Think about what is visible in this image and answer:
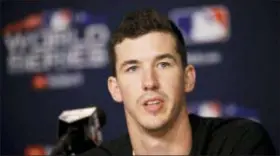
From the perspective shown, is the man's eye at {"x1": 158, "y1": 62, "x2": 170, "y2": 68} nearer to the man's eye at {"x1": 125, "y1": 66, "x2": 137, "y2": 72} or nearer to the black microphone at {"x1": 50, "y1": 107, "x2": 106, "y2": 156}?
the man's eye at {"x1": 125, "y1": 66, "x2": 137, "y2": 72}

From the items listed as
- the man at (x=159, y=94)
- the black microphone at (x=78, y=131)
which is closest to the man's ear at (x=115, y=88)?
the man at (x=159, y=94)

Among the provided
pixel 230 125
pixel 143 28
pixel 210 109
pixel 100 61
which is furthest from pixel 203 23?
pixel 143 28

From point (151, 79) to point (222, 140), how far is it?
0.27 m

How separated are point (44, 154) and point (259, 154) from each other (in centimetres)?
145

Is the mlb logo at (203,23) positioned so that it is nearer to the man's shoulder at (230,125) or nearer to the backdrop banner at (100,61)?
the backdrop banner at (100,61)

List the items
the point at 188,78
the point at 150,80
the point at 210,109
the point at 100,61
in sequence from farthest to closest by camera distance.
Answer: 1. the point at 100,61
2. the point at 210,109
3. the point at 188,78
4. the point at 150,80

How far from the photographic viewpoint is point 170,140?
1.26 meters

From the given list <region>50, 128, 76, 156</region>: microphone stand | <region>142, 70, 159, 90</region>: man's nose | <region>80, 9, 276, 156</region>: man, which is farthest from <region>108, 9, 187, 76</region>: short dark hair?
<region>50, 128, 76, 156</region>: microphone stand

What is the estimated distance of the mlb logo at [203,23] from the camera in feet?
7.47

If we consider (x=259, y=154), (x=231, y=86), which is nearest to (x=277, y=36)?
(x=231, y=86)

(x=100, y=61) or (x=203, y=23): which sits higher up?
(x=203, y=23)

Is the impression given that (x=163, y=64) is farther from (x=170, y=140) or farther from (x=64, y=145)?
(x=64, y=145)

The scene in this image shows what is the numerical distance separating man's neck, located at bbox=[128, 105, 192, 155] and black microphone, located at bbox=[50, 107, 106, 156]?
18cm

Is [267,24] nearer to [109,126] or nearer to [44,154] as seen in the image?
[109,126]
